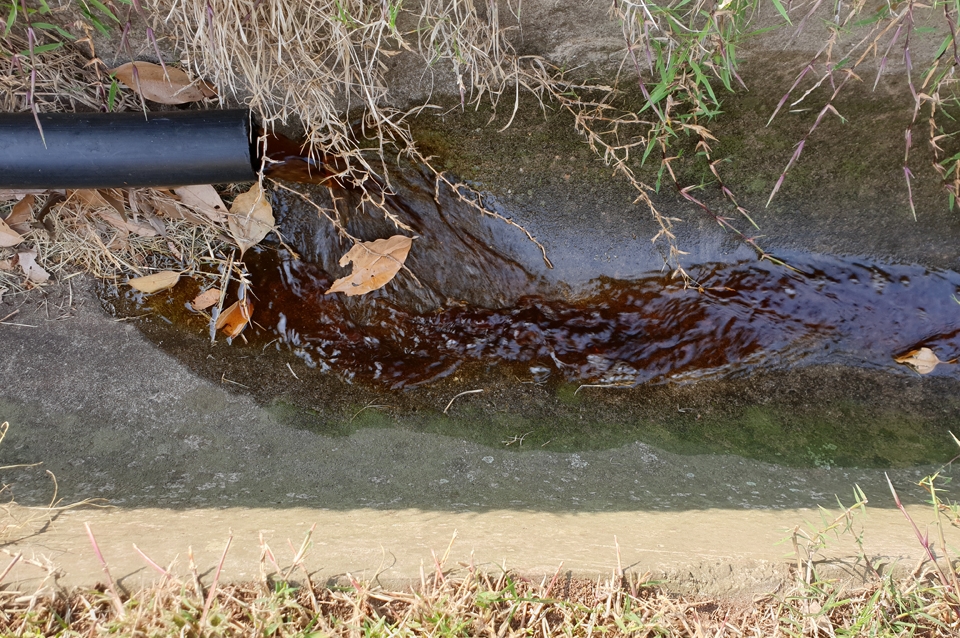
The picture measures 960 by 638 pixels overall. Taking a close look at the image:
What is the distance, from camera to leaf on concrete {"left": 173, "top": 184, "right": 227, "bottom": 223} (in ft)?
6.31

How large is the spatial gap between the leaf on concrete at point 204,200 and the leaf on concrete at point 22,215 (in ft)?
1.63

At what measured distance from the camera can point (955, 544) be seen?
1.52 metres

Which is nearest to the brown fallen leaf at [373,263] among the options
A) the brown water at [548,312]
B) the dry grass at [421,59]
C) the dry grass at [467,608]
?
the brown water at [548,312]

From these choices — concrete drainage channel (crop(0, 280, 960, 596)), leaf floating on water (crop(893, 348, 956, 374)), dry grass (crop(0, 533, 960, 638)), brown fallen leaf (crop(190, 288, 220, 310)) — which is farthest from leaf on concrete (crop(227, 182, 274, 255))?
leaf floating on water (crop(893, 348, 956, 374))

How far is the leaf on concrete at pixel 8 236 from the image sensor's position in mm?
1863

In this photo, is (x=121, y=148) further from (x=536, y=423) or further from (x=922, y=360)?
(x=922, y=360)

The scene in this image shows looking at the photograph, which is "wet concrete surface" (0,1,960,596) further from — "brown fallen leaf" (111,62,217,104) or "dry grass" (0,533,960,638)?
"brown fallen leaf" (111,62,217,104)

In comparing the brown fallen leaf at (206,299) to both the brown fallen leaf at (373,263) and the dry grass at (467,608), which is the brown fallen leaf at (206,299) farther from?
the dry grass at (467,608)

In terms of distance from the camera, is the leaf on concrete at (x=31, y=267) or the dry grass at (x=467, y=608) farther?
the leaf on concrete at (x=31, y=267)

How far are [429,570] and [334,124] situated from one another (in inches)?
58.3

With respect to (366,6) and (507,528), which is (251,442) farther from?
(366,6)

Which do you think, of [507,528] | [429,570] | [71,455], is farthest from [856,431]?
[71,455]

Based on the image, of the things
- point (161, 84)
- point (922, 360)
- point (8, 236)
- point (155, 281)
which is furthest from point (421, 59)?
point (922, 360)

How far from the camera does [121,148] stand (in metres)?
1.59
